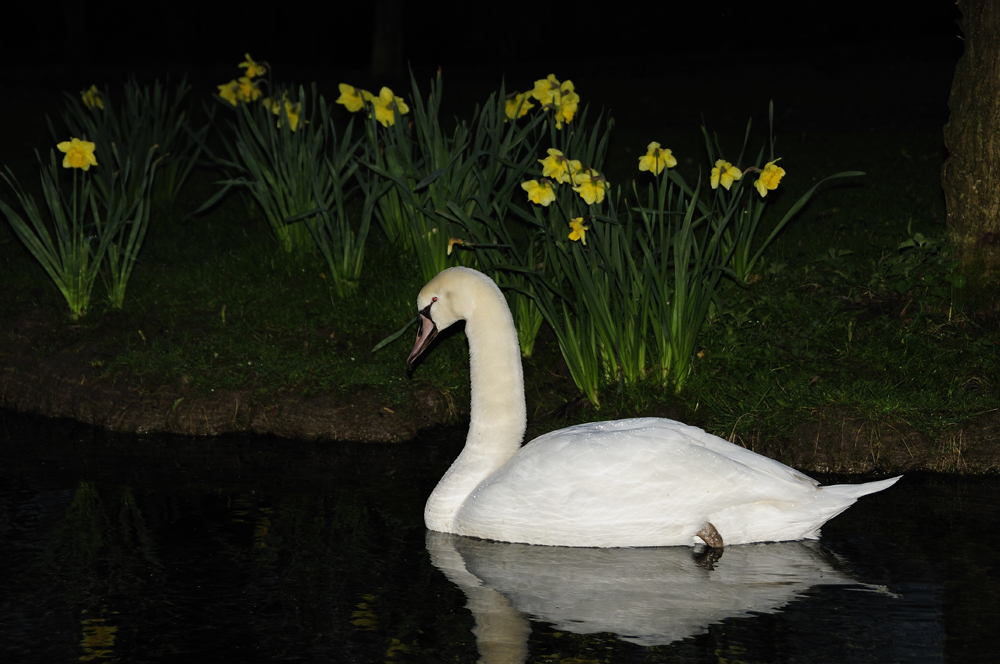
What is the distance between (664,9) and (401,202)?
67.0ft

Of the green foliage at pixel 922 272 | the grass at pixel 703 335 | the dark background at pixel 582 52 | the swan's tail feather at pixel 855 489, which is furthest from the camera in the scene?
the dark background at pixel 582 52

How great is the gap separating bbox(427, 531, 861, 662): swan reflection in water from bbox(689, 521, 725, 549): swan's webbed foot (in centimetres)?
4

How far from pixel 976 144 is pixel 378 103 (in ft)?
11.8

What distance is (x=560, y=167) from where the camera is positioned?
6.02m

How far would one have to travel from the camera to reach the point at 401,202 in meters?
7.88

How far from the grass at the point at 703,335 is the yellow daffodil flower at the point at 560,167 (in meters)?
1.14

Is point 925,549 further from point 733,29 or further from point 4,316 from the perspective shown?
point 733,29

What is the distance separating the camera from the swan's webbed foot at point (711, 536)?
188 inches

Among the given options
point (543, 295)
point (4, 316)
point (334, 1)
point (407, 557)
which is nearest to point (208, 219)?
point (4, 316)

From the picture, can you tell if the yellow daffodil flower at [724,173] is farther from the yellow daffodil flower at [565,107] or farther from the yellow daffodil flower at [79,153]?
the yellow daffodil flower at [79,153]

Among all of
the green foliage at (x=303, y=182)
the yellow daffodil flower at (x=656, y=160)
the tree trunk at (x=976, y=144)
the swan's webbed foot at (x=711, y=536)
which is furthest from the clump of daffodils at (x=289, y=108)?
the swan's webbed foot at (x=711, y=536)

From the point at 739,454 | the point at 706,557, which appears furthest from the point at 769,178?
the point at 706,557

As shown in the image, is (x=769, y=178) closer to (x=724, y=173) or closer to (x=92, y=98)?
(x=724, y=173)

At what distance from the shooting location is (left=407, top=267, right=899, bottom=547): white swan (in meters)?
4.76
